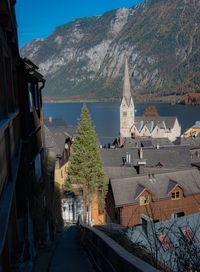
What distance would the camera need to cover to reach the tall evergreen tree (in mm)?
24734

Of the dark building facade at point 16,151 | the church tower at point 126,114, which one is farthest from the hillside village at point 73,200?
the church tower at point 126,114

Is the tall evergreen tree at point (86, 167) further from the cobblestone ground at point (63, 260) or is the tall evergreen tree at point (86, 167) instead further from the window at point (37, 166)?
the cobblestone ground at point (63, 260)

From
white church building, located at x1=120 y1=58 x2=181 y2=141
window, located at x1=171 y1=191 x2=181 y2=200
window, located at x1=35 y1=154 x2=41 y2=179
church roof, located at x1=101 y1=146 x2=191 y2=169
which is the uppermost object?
white church building, located at x1=120 y1=58 x2=181 y2=141

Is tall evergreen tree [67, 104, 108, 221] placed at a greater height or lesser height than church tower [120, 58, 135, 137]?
lesser

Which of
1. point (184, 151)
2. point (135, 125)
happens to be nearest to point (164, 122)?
point (135, 125)

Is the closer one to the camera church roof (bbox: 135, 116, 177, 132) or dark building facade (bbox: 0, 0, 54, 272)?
dark building facade (bbox: 0, 0, 54, 272)

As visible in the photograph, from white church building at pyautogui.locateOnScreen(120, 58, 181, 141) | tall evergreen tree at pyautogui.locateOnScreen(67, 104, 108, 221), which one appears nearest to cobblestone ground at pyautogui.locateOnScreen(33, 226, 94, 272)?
tall evergreen tree at pyautogui.locateOnScreen(67, 104, 108, 221)

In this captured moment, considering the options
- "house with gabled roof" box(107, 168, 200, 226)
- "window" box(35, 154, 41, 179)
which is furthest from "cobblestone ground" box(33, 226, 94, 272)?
"house with gabled roof" box(107, 168, 200, 226)

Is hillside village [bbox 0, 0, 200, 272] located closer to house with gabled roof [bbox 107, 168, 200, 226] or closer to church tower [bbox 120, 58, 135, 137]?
house with gabled roof [bbox 107, 168, 200, 226]

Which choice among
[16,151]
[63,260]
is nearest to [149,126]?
[63,260]

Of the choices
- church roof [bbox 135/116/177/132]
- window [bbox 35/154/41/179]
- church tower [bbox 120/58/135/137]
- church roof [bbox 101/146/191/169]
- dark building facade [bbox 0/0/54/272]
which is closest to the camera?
dark building facade [bbox 0/0/54/272]

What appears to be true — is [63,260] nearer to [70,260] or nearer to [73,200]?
[70,260]

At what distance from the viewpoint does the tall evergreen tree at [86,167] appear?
24.7 metres

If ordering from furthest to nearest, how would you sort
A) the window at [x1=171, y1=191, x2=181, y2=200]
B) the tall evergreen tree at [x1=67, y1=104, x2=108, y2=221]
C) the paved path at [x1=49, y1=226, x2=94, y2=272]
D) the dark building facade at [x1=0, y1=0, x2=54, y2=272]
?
the tall evergreen tree at [x1=67, y1=104, x2=108, y2=221], the window at [x1=171, y1=191, x2=181, y2=200], the paved path at [x1=49, y1=226, x2=94, y2=272], the dark building facade at [x1=0, y1=0, x2=54, y2=272]
